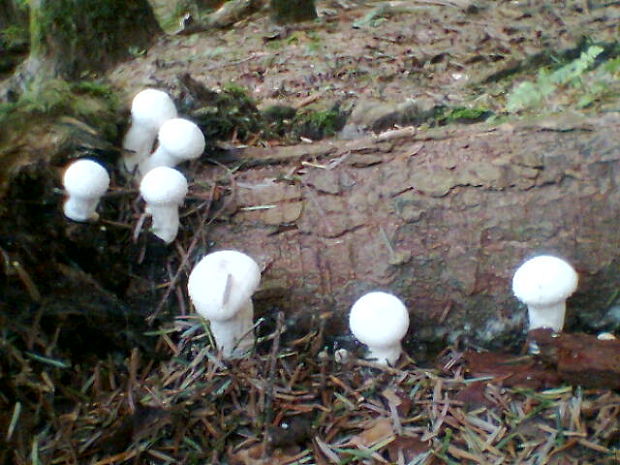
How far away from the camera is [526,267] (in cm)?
213

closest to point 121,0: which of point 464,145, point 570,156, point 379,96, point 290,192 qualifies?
point 379,96

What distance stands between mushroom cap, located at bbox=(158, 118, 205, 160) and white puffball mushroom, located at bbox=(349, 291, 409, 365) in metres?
0.88

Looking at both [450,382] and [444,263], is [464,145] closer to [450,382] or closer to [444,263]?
[444,263]

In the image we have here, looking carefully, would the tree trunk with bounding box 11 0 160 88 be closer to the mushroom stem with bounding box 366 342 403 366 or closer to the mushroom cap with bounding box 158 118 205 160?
the mushroom cap with bounding box 158 118 205 160

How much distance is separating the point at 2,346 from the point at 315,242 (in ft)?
3.77

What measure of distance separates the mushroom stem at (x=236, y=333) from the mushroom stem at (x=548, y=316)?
102 cm

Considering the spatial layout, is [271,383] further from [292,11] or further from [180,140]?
[292,11]

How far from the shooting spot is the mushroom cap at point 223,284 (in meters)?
2.04

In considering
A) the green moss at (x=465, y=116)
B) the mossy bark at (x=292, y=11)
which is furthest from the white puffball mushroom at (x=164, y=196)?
the mossy bark at (x=292, y=11)

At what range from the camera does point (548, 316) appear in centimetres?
220

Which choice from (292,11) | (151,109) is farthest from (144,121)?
(292,11)

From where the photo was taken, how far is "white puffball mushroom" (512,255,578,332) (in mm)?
2068

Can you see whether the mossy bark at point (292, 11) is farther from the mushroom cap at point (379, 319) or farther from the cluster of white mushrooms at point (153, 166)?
the mushroom cap at point (379, 319)

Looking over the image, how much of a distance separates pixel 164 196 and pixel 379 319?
888mm
